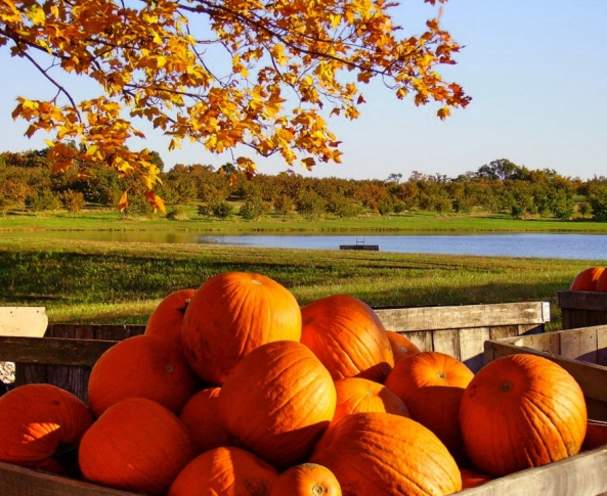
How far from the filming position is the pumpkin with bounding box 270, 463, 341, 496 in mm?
1900

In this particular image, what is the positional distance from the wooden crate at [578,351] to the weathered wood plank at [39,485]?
85.2 inches

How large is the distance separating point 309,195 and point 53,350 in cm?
9928

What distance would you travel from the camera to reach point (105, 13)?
750cm

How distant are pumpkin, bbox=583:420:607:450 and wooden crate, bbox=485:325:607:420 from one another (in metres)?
0.86

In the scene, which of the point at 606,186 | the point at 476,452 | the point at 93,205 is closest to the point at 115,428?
A: the point at 476,452

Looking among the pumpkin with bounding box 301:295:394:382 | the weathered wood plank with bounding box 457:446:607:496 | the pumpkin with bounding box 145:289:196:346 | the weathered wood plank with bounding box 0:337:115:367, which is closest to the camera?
the weathered wood plank with bounding box 457:446:607:496

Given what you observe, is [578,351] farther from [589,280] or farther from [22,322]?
[22,322]

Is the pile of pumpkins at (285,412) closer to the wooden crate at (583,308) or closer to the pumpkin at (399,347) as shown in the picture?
the pumpkin at (399,347)

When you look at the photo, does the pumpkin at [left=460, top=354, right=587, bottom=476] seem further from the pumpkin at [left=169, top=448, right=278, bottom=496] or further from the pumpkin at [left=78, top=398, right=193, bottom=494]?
the pumpkin at [left=78, top=398, right=193, bottom=494]

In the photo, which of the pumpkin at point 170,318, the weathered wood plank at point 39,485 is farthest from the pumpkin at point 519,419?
the pumpkin at point 170,318

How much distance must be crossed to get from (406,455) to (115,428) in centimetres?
86

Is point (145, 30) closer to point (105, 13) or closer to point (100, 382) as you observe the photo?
point (105, 13)

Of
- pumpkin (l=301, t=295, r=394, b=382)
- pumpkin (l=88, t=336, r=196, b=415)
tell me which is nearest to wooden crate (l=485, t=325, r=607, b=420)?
pumpkin (l=301, t=295, r=394, b=382)

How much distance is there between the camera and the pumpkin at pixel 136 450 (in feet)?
7.43
